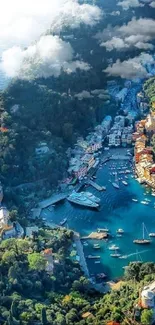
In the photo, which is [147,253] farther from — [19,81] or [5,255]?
[19,81]

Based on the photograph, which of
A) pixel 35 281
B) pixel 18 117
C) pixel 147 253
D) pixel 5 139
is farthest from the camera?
pixel 18 117

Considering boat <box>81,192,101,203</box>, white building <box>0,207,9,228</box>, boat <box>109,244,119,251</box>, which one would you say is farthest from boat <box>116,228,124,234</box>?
white building <box>0,207,9,228</box>

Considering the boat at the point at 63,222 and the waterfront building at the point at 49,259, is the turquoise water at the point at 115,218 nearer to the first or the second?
the boat at the point at 63,222

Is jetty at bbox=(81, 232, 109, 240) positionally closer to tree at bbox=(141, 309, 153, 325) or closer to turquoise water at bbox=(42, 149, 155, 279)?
turquoise water at bbox=(42, 149, 155, 279)

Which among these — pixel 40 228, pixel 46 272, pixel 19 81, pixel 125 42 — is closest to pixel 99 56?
pixel 125 42

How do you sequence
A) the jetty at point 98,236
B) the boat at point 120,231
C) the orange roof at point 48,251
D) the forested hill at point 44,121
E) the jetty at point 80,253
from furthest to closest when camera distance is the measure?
the forested hill at point 44,121, the boat at point 120,231, the jetty at point 98,236, the jetty at point 80,253, the orange roof at point 48,251

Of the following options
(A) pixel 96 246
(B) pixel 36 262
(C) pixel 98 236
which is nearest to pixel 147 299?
(B) pixel 36 262

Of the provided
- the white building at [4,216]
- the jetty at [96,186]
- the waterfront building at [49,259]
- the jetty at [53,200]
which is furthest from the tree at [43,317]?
the jetty at [96,186]

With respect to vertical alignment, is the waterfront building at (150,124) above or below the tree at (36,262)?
above
